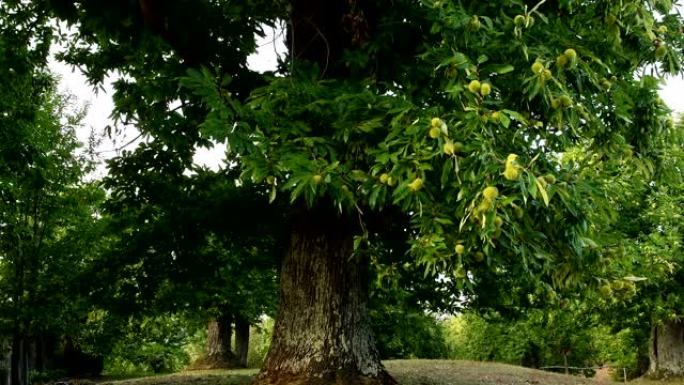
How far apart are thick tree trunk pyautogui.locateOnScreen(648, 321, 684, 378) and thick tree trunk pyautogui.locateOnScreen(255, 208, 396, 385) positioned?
59.9 ft

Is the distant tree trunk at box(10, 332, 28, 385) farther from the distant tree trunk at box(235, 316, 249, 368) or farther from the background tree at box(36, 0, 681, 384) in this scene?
the distant tree trunk at box(235, 316, 249, 368)

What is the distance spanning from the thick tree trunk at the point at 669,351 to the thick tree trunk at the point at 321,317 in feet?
59.9

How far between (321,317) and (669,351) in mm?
19581

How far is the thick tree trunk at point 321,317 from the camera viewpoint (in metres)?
7.85

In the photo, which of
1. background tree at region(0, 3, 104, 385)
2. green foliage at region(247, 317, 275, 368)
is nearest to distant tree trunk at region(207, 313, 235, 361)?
background tree at region(0, 3, 104, 385)

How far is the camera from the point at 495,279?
440 inches

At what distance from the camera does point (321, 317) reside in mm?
7980

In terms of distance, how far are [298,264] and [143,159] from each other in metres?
4.39

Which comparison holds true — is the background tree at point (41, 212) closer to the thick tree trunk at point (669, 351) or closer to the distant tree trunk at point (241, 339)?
the distant tree trunk at point (241, 339)

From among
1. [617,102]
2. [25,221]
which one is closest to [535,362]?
[25,221]

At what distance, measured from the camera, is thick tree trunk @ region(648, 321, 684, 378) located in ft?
73.3

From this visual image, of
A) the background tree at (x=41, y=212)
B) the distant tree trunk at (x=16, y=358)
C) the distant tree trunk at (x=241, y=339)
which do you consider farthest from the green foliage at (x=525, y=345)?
the background tree at (x=41, y=212)

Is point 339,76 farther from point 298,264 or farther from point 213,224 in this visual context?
point 213,224

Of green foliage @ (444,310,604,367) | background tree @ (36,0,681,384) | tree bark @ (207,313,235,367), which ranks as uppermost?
background tree @ (36,0,681,384)
